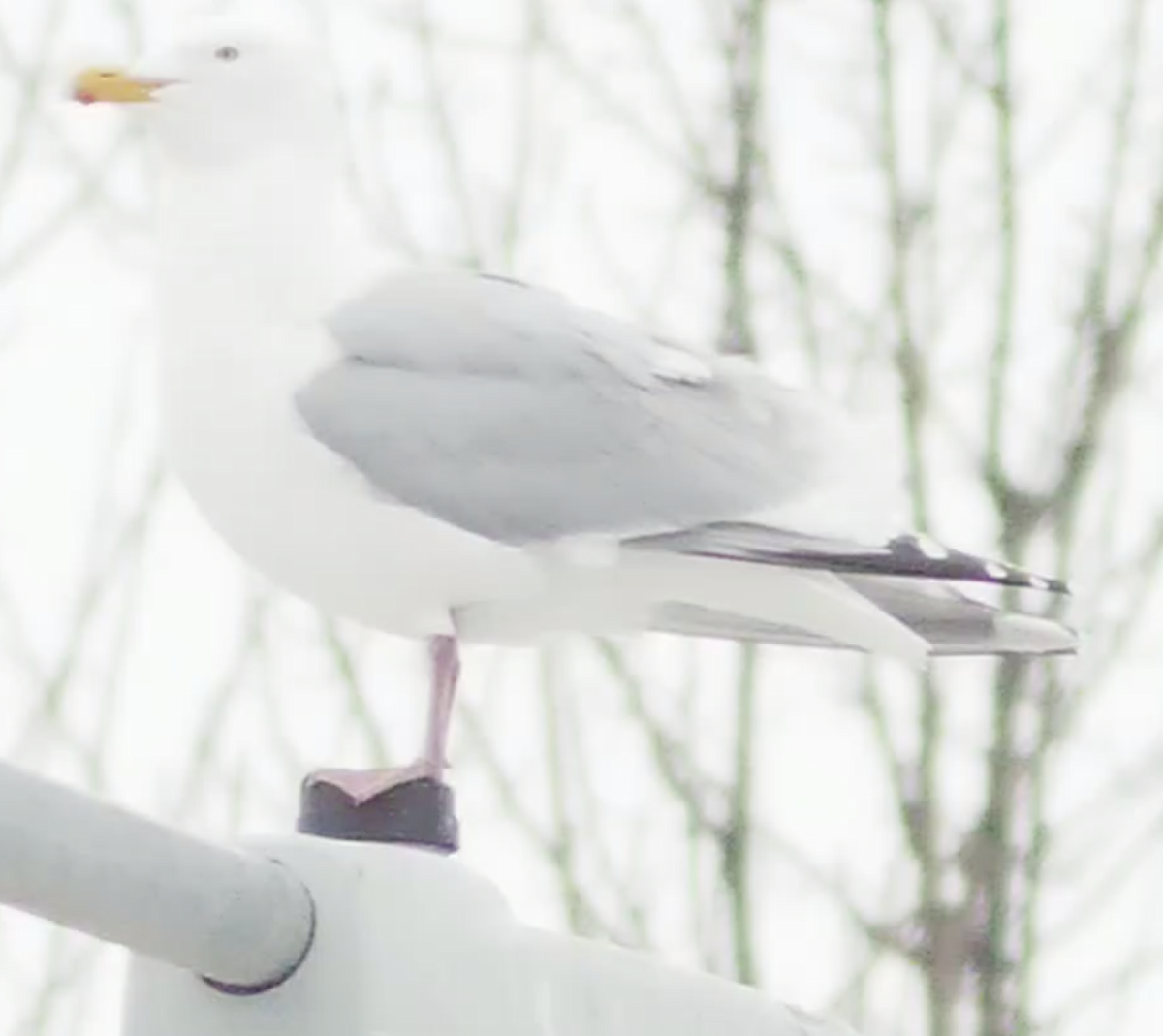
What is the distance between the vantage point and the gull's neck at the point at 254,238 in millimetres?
2174

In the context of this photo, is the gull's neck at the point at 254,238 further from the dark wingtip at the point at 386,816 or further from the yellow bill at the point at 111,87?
the dark wingtip at the point at 386,816

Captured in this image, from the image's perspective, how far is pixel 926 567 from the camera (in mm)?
2135

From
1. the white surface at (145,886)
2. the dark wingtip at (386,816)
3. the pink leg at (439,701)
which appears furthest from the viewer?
the pink leg at (439,701)

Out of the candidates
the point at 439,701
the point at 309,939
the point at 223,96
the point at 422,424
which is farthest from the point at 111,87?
the point at 309,939

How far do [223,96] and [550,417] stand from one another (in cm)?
35

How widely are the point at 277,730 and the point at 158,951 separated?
8.00ft

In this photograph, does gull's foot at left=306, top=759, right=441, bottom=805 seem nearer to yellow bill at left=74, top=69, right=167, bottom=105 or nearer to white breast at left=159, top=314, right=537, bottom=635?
white breast at left=159, top=314, right=537, bottom=635

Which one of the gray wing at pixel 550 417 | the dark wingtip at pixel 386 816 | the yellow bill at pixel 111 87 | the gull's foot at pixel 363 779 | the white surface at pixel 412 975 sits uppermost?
the yellow bill at pixel 111 87

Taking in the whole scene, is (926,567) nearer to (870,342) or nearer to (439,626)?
(439,626)

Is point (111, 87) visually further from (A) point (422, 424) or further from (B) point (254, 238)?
(A) point (422, 424)

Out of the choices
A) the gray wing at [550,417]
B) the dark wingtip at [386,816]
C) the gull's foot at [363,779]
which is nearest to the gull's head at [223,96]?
the gray wing at [550,417]

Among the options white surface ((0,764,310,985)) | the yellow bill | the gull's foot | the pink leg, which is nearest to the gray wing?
the pink leg

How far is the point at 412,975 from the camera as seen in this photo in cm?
125

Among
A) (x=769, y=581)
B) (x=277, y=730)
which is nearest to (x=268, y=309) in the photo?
(x=769, y=581)
